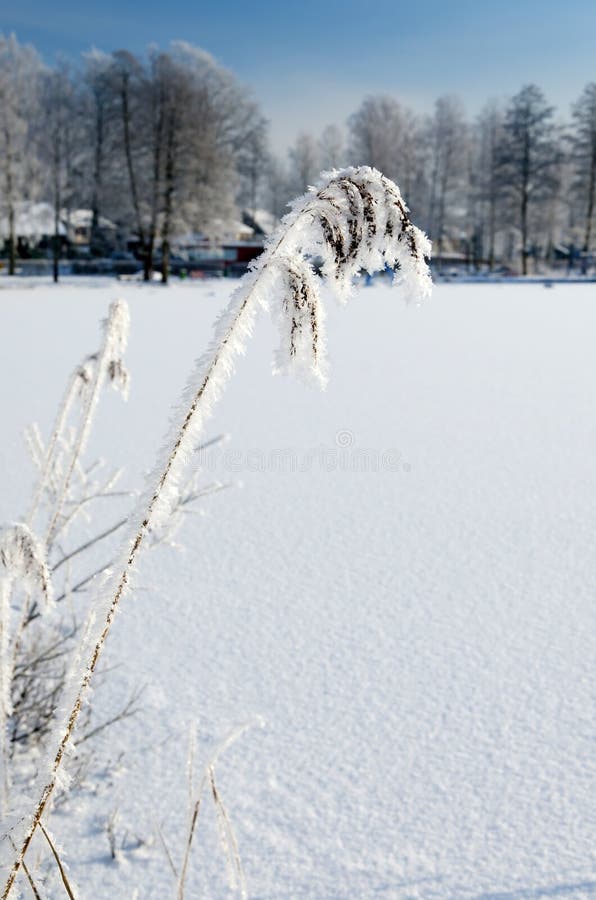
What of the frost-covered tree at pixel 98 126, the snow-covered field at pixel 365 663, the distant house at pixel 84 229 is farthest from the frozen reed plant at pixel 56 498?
the distant house at pixel 84 229

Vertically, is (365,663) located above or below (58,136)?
below

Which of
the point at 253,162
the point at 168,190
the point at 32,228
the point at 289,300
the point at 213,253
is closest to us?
the point at 289,300

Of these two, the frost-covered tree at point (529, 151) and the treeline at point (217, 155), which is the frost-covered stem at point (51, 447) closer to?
the treeline at point (217, 155)

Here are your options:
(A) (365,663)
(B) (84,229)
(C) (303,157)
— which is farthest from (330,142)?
(A) (365,663)

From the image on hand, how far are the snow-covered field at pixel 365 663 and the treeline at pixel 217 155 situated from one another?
81.1ft

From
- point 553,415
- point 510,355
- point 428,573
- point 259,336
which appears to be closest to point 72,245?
point 259,336

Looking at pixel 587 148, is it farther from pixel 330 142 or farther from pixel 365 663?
pixel 365 663

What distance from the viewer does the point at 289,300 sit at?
0.86 m

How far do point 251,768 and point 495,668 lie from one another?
1104mm

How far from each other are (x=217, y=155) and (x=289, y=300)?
34.1 metres

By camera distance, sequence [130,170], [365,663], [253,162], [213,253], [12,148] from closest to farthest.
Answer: [365,663] → [12,148] → [130,170] → [213,253] → [253,162]

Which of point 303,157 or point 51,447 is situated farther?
point 303,157

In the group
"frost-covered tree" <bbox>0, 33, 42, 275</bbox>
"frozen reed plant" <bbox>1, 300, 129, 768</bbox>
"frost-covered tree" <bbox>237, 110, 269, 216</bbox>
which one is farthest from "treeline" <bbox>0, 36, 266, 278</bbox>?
"frozen reed plant" <bbox>1, 300, 129, 768</bbox>

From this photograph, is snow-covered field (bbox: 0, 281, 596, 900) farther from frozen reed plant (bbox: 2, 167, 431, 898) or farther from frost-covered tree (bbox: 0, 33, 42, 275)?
frost-covered tree (bbox: 0, 33, 42, 275)
